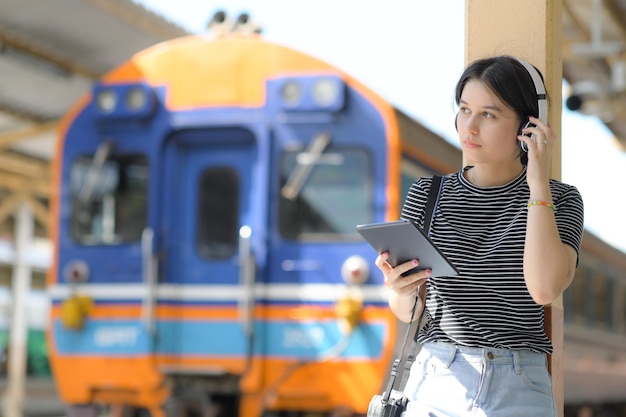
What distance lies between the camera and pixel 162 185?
672 cm

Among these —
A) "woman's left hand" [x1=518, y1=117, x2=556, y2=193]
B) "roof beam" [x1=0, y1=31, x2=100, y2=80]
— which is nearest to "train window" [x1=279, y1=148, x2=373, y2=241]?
"roof beam" [x1=0, y1=31, x2=100, y2=80]

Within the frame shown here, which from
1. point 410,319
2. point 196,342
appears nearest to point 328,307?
point 196,342

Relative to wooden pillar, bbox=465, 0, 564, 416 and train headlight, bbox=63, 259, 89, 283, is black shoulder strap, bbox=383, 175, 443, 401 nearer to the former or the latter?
wooden pillar, bbox=465, 0, 564, 416

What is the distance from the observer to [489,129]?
1947 millimetres

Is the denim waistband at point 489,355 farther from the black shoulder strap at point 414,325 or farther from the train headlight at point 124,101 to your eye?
the train headlight at point 124,101

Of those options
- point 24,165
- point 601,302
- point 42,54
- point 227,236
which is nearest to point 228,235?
point 227,236

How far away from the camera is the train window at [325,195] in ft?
20.7

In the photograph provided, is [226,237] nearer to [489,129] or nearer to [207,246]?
[207,246]

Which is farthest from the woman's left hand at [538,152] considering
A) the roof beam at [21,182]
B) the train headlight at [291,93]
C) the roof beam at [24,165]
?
the roof beam at [21,182]

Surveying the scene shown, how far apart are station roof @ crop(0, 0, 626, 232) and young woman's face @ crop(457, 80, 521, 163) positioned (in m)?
7.06

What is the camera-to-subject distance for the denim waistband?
6.13 feet

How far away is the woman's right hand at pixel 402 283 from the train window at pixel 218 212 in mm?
4562

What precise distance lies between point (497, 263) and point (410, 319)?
233 millimetres

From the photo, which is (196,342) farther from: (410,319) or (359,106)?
(410,319)
